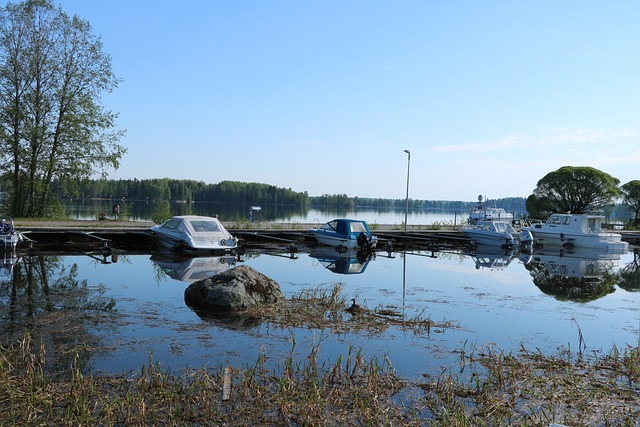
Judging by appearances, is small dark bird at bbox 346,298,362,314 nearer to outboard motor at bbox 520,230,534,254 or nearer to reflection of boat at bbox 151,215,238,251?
reflection of boat at bbox 151,215,238,251

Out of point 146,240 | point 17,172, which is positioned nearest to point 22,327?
point 146,240

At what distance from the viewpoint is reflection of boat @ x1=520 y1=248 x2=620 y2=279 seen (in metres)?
23.0

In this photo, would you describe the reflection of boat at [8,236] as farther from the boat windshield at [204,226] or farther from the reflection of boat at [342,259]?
the reflection of boat at [342,259]

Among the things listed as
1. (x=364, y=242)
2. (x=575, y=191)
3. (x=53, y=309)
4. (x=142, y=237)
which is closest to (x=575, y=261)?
(x=364, y=242)

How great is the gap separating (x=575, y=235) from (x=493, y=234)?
6.19 metres

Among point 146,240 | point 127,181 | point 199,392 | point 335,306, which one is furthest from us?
point 127,181

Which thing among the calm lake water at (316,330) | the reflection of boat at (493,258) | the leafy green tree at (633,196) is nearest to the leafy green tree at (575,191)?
the leafy green tree at (633,196)

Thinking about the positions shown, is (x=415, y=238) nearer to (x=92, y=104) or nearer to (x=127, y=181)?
(x=92, y=104)

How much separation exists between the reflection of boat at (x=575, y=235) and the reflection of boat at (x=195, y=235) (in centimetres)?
2069

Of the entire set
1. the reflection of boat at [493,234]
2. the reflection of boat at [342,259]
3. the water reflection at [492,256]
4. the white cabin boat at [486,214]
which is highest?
the white cabin boat at [486,214]

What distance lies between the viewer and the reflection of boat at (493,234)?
33.0 m

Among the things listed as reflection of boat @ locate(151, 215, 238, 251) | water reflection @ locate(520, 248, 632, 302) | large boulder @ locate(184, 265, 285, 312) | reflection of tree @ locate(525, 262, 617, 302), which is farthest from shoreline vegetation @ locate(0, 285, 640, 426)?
reflection of boat @ locate(151, 215, 238, 251)

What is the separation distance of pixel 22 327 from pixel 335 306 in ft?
22.2

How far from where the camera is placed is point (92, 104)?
120 ft
